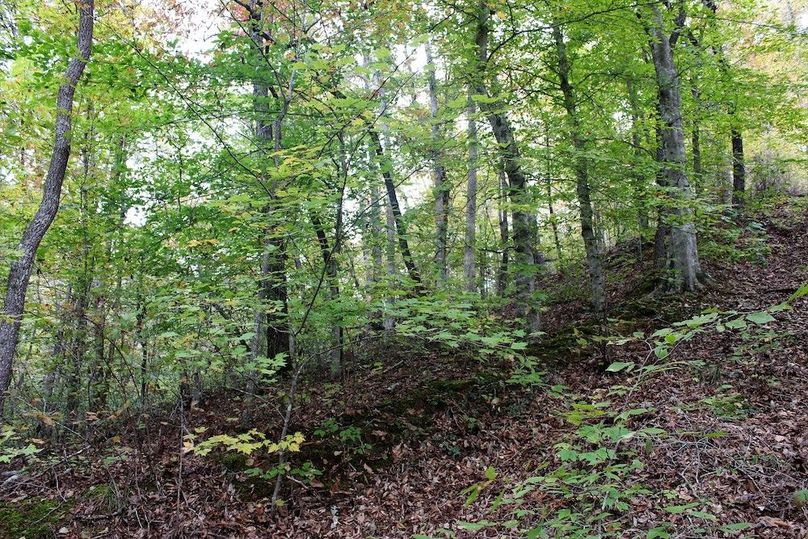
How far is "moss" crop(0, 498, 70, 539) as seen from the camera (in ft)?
15.4

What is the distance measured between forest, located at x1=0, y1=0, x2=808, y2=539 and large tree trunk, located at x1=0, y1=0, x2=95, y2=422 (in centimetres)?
4

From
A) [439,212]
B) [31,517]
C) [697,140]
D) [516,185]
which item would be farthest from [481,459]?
[697,140]

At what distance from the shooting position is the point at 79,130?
7.77 m

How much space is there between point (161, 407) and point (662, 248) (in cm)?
1215

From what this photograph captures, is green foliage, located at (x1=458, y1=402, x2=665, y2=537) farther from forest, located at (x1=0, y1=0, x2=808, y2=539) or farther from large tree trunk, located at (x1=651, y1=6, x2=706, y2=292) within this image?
large tree trunk, located at (x1=651, y1=6, x2=706, y2=292)

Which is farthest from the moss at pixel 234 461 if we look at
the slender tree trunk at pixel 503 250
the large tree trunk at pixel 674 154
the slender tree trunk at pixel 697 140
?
the slender tree trunk at pixel 697 140

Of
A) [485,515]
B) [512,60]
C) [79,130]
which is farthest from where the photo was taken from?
[512,60]

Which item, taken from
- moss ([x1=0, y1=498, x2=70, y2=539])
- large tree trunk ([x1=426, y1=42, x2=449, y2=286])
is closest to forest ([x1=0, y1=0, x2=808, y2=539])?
moss ([x1=0, y1=498, x2=70, y2=539])

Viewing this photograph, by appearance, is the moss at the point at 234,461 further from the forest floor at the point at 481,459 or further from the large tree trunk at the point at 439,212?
the large tree trunk at the point at 439,212

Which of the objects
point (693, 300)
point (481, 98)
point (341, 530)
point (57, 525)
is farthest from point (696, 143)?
point (57, 525)

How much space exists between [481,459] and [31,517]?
5165 millimetres

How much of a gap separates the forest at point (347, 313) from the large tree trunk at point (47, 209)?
0.04 metres

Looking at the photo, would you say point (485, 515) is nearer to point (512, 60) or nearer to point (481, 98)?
point (481, 98)

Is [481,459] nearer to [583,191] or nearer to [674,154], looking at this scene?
[583,191]
